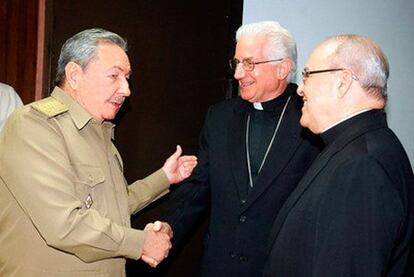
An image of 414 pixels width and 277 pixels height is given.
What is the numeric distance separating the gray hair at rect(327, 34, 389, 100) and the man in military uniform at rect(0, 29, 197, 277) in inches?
31.0

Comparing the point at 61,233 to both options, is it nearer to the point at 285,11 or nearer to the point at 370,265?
the point at 370,265

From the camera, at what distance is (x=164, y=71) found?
87.3 inches

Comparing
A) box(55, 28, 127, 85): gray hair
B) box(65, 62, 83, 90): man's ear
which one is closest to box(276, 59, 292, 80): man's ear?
box(55, 28, 127, 85): gray hair

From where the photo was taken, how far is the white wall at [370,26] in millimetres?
2559

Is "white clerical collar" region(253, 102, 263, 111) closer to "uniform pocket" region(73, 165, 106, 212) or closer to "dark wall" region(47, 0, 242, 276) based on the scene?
"dark wall" region(47, 0, 242, 276)

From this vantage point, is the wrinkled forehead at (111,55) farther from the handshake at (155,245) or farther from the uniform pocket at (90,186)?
the handshake at (155,245)

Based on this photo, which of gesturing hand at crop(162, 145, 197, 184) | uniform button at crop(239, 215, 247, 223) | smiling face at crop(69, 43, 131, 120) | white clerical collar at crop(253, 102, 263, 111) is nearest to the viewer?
smiling face at crop(69, 43, 131, 120)

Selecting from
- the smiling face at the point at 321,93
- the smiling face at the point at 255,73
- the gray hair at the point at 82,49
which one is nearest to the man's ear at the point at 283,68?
the smiling face at the point at 255,73

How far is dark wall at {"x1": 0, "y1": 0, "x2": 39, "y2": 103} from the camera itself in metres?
2.24

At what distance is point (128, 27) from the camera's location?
2.08 metres

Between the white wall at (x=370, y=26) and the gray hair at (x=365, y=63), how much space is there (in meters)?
1.19

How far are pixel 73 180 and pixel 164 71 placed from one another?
0.84 meters

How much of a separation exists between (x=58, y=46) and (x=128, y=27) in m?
0.32

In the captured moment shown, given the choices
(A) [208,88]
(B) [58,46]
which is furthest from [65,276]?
(A) [208,88]
